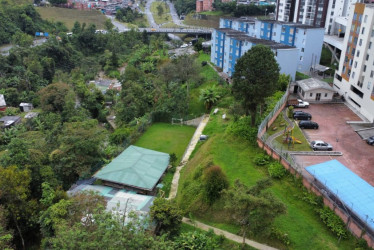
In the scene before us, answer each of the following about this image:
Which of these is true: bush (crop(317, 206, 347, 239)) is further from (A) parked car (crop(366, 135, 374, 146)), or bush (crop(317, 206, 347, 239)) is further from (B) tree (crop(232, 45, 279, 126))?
(A) parked car (crop(366, 135, 374, 146))

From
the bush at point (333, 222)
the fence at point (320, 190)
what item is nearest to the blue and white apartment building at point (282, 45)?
the fence at point (320, 190)

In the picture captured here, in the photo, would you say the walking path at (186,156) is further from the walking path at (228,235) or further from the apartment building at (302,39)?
the apartment building at (302,39)

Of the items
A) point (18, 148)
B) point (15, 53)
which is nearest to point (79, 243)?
point (18, 148)

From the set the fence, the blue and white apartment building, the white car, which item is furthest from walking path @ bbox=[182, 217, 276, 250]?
the blue and white apartment building

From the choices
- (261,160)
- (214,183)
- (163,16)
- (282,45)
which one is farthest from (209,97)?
(163,16)

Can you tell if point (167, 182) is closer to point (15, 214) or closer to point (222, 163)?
point (222, 163)
